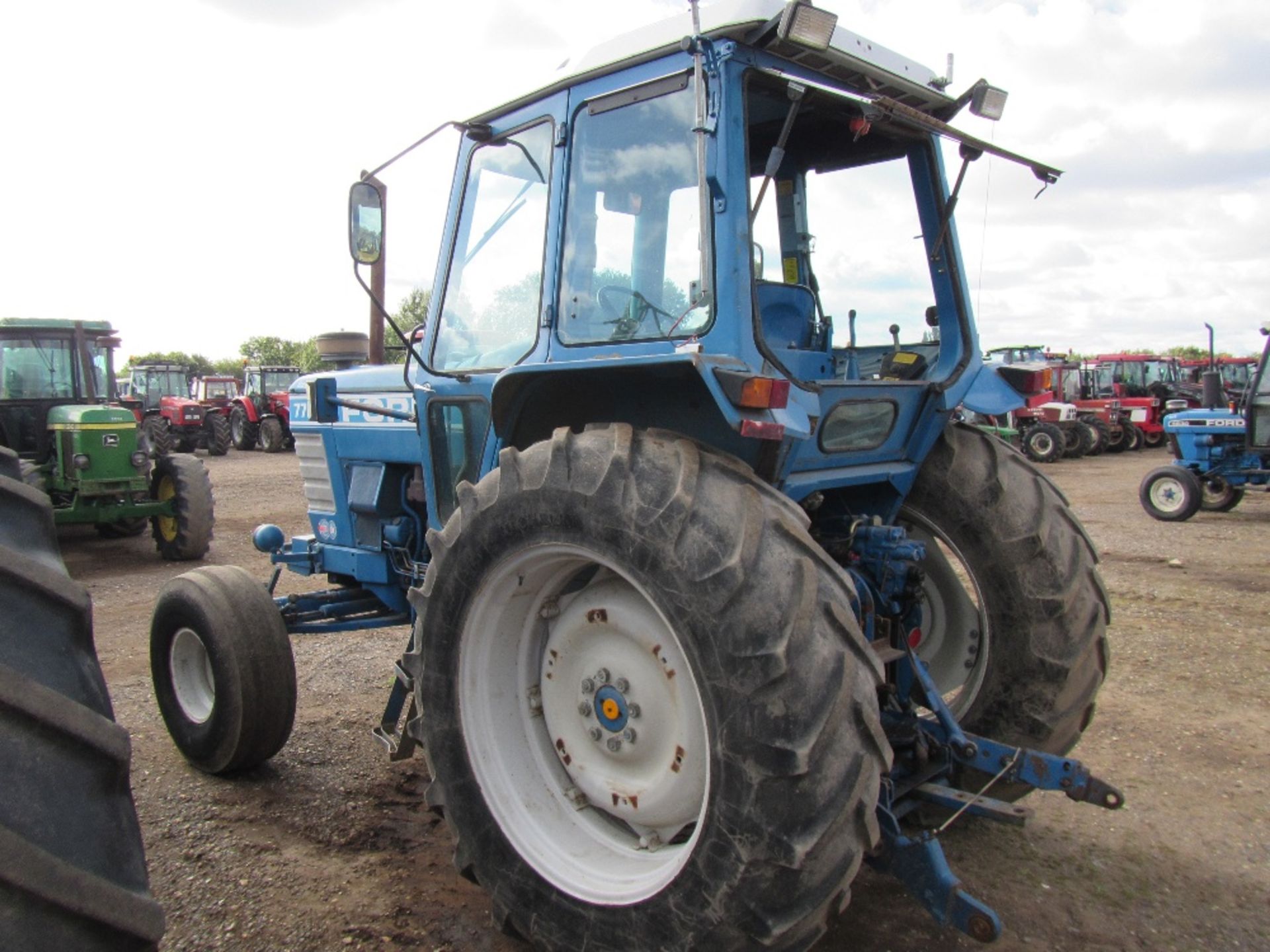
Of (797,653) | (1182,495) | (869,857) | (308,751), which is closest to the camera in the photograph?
(797,653)

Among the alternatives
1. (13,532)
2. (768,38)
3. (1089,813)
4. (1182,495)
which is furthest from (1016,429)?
(13,532)

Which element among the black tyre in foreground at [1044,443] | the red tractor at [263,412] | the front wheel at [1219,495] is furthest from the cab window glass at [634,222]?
the red tractor at [263,412]

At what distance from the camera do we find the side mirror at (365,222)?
3.10 meters

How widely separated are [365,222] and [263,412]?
23792 millimetres

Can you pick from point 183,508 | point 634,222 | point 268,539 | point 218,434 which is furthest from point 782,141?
point 218,434

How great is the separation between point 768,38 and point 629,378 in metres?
0.96

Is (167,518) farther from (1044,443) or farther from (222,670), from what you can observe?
(1044,443)

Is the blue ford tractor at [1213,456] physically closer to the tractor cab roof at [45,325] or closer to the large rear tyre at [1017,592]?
the large rear tyre at [1017,592]

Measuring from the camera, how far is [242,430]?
81.7ft

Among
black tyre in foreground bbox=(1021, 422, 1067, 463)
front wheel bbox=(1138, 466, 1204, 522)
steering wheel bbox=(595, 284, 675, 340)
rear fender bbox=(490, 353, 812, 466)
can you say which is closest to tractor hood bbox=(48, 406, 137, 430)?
rear fender bbox=(490, 353, 812, 466)

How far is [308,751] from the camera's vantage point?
4.00 m

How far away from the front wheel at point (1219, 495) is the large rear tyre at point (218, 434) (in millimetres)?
21633

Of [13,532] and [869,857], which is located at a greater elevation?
[13,532]

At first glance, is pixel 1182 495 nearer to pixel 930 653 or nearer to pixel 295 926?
pixel 930 653
